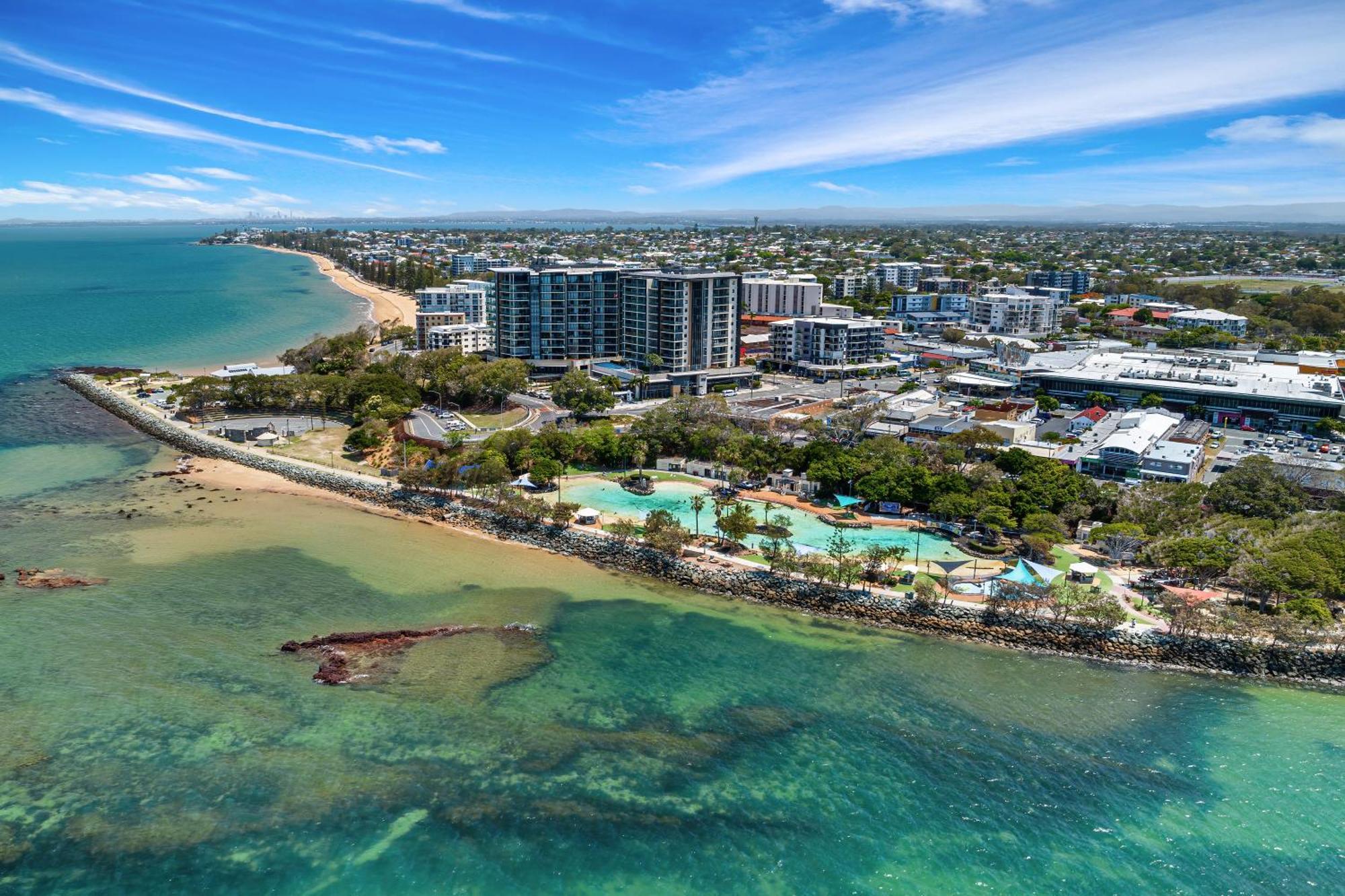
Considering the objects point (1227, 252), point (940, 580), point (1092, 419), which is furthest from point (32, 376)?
point (1227, 252)

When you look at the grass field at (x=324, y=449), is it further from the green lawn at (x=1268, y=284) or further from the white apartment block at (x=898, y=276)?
the green lawn at (x=1268, y=284)

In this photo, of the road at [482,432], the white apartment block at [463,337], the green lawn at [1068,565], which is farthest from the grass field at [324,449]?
the green lawn at [1068,565]

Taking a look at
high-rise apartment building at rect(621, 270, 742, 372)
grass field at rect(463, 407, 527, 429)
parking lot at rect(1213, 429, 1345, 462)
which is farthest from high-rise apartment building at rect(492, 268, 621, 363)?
parking lot at rect(1213, 429, 1345, 462)

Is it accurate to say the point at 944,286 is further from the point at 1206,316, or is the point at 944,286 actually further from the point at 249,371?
the point at 249,371

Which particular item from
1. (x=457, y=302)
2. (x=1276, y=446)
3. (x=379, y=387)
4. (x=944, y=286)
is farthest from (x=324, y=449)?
(x=944, y=286)

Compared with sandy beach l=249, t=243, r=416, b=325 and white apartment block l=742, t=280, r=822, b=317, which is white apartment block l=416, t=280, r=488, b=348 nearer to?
sandy beach l=249, t=243, r=416, b=325
